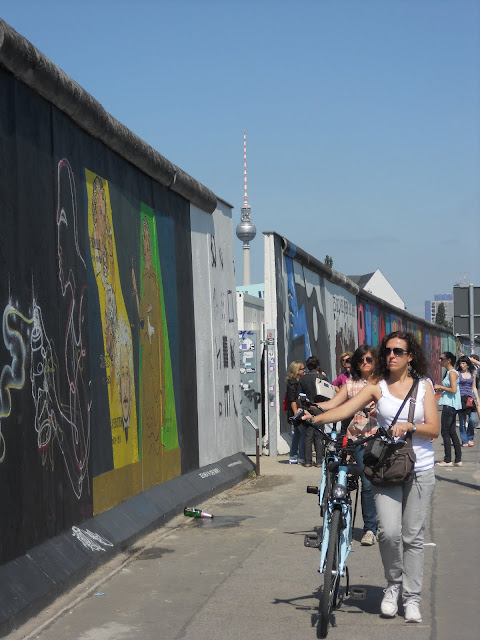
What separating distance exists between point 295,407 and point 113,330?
25.2ft

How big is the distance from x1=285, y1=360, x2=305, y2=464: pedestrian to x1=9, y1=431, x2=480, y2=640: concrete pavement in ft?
16.8

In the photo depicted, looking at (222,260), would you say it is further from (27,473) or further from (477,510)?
(27,473)

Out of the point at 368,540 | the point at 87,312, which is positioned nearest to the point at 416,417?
the point at 368,540

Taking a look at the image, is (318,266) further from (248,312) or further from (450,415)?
(450,415)

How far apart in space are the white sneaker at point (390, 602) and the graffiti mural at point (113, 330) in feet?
12.2

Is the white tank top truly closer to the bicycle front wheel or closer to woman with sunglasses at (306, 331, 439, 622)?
woman with sunglasses at (306, 331, 439, 622)

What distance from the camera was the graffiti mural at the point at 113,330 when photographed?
921cm

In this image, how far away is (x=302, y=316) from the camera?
2131 cm

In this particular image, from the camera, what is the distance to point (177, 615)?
6562 millimetres

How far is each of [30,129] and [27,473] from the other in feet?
8.64

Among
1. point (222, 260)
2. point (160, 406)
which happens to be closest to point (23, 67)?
point (160, 406)

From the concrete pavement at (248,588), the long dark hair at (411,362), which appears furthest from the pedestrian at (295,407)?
the long dark hair at (411,362)

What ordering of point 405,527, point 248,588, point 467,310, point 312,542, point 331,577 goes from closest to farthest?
point 331,577 → point 405,527 → point 312,542 → point 248,588 → point 467,310

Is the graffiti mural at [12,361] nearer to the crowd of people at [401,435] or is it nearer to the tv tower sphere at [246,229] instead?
the crowd of people at [401,435]
